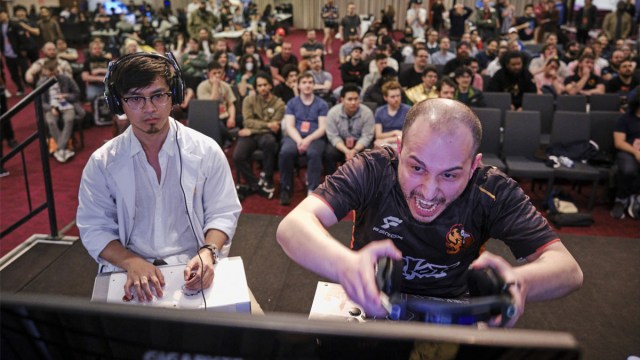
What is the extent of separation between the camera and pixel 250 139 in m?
5.83

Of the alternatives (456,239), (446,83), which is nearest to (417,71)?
(446,83)

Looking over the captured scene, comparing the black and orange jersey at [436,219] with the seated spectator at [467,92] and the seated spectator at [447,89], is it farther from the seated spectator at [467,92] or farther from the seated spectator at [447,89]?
the seated spectator at [467,92]

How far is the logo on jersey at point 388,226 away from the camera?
5.31 feet

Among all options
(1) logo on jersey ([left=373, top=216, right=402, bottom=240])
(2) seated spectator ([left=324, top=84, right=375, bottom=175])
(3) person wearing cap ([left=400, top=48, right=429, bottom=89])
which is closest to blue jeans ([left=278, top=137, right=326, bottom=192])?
(2) seated spectator ([left=324, top=84, right=375, bottom=175])

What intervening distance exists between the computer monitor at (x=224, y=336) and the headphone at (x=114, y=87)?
4.64ft

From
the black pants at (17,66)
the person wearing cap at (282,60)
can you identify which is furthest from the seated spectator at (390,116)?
the black pants at (17,66)

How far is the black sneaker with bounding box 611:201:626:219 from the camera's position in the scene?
16.7 feet

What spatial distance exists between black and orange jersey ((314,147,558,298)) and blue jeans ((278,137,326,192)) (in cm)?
383

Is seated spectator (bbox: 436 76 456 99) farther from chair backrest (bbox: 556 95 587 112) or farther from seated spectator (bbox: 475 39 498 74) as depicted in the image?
seated spectator (bbox: 475 39 498 74)

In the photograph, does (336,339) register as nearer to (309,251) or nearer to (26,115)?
(309,251)

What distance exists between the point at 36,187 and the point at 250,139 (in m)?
2.60

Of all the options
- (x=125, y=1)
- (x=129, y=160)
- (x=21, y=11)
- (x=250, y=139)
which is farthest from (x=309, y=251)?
(x=125, y=1)

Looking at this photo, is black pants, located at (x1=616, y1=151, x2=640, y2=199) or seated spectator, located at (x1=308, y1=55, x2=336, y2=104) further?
seated spectator, located at (x1=308, y1=55, x2=336, y2=104)

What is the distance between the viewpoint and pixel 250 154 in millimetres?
5770
